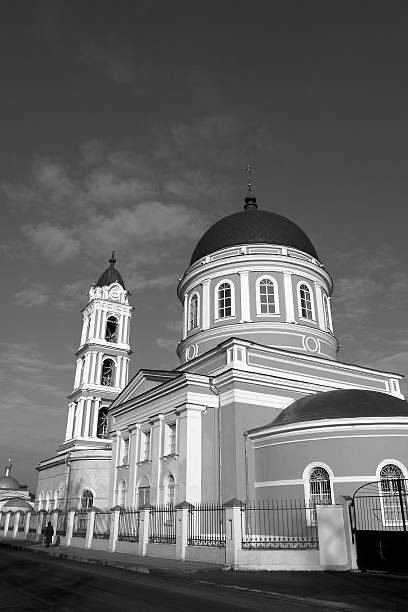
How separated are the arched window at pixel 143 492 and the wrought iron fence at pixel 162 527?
8.41 ft

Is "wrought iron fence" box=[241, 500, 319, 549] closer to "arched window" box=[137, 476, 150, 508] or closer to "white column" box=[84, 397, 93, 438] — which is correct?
"arched window" box=[137, 476, 150, 508]

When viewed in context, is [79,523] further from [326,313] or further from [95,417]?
[326,313]

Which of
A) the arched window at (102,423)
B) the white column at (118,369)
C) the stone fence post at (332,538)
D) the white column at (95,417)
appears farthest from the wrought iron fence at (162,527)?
the white column at (118,369)

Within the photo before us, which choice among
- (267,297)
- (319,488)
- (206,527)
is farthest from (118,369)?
(319,488)

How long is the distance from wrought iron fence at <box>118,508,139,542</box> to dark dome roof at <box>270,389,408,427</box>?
21.0 feet

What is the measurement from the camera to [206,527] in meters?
16.2

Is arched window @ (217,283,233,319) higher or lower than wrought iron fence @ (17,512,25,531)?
higher

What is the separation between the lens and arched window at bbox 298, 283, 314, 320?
2412cm

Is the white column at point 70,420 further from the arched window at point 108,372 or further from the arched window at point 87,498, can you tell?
the arched window at point 87,498

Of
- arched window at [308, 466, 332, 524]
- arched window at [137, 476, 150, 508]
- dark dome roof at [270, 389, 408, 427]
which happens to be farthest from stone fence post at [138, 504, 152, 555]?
arched window at [308, 466, 332, 524]

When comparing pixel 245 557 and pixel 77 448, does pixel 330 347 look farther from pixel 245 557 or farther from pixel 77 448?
pixel 77 448

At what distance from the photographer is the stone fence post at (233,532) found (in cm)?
1260

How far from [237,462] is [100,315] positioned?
22.8m

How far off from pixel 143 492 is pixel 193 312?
931 centimetres
